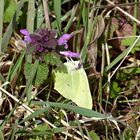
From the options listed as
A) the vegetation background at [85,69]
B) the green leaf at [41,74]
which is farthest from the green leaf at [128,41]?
the green leaf at [41,74]

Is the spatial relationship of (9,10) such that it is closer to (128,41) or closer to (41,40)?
(41,40)

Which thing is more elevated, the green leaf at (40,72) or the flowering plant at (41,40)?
the flowering plant at (41,40)

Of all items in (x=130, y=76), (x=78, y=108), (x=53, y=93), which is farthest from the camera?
(x=130, y=76)

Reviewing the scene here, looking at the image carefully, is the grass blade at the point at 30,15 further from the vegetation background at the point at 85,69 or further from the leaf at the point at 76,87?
the leaf at the point at 76,87

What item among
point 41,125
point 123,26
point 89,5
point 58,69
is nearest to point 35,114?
point 41,125

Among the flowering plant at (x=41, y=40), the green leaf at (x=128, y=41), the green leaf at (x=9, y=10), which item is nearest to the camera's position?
the flowering plant at (x=41, y=40)

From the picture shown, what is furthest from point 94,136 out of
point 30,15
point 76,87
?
point 30,15

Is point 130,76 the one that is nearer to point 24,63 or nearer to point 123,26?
point 123,26

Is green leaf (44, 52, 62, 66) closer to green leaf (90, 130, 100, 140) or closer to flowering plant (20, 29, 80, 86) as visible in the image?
flowering plant (20, 29, 80, 86)
